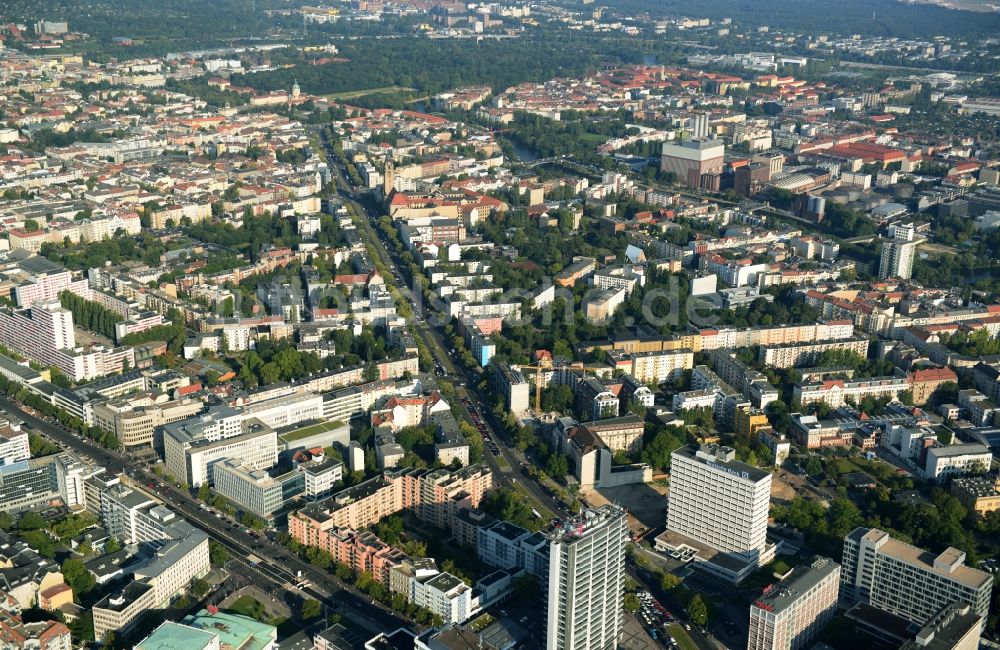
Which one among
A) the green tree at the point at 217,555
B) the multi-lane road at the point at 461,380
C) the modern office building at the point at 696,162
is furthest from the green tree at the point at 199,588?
the modern office building at the point at 696,162

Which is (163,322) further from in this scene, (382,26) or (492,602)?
(382,26)

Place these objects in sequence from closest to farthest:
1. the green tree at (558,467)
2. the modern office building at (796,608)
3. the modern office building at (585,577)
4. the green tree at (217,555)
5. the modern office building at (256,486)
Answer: the modern office building at (585,577)
the modern office building at (796,608)
the green tree at (217,555)
the modern office building at (256,486)
the green tree at (558,467)

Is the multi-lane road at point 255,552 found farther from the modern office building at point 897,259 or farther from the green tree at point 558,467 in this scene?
the modern office building at point 897,259

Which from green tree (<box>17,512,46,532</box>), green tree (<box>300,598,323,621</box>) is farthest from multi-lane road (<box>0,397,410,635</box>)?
green tree (<box>17,512,46,532</box>)

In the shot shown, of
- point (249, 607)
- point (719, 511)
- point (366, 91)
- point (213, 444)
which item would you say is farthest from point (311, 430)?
point (366, 91)

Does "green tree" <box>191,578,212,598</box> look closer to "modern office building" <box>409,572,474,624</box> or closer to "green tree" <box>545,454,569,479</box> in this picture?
"modern office building" <box>409,572,474,624</box>
